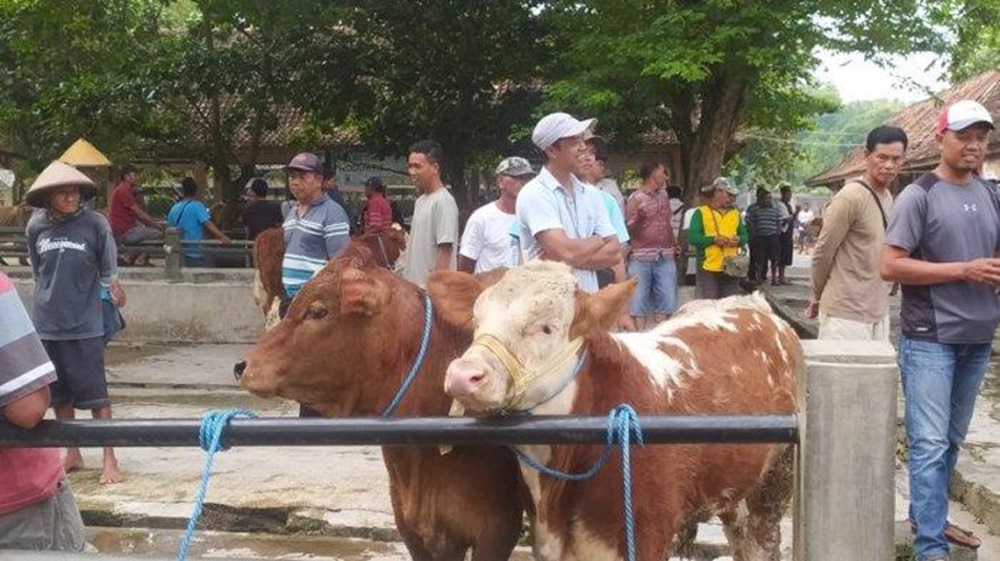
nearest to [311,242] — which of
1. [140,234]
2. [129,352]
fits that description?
[129,352]

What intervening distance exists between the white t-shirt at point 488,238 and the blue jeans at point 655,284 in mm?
3365

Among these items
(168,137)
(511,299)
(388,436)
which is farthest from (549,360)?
(168,137)

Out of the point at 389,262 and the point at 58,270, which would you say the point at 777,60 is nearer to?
the point at 389,262

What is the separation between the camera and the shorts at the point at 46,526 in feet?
10.1

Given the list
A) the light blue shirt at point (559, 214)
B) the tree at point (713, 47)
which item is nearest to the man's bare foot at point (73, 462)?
the light blue shirt at point (559, 214)

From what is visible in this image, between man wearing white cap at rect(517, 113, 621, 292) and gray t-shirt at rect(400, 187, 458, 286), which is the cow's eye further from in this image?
gray t-shirt at rect(400, 187, 458, 286)

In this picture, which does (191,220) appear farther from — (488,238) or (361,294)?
(361,294)

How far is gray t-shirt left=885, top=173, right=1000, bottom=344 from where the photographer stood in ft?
15.7

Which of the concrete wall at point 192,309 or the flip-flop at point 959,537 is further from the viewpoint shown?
the concrete wall at point 192,309

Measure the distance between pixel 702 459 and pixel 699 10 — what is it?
9214mm

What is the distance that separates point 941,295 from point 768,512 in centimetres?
122

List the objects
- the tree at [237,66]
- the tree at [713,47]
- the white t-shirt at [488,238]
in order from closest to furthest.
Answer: the white t-shirt at [488,238], the tree at [713,47], the tree at [237,66]

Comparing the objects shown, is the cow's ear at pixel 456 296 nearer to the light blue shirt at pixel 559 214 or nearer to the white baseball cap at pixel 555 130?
the light blue shirt at pixel 559 214

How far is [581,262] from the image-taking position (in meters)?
4.74
